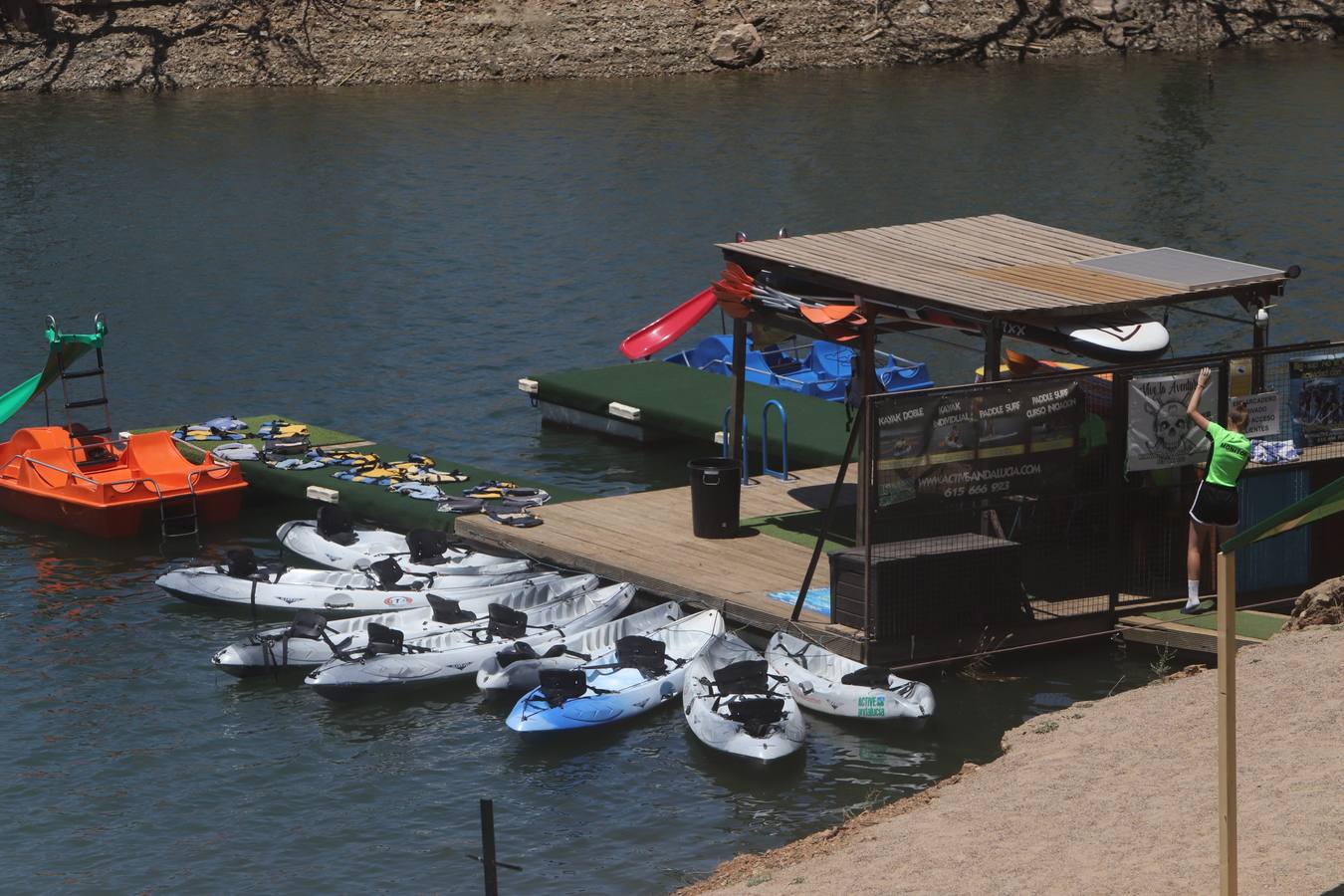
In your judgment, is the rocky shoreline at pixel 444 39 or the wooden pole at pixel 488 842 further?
the rocky shoreline at pixel 444 39

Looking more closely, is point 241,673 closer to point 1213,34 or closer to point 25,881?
point 25,881

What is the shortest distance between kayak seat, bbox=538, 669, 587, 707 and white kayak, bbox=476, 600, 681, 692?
0.49 m

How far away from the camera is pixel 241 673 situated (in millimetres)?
20812

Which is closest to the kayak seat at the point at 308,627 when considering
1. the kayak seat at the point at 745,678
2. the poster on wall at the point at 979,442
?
the kayak seat at the point at 745,678

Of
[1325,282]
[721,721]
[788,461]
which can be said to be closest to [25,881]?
[721,721]

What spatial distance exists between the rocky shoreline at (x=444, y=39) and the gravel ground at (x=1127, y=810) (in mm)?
59420

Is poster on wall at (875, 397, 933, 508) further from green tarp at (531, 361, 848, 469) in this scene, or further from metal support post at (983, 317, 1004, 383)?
green tarp at (531, 361, 848, 469)

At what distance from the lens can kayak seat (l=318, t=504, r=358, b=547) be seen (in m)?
24.5

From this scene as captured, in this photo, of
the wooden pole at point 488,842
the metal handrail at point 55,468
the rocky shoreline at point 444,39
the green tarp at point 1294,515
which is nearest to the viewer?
the green tarp at point 1294,515

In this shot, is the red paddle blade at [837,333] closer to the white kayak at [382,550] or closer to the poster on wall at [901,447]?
the poster on wall at [901,447]

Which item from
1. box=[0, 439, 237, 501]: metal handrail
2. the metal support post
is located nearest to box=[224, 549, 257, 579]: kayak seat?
box=[0, 439, 237, 501]: metal handrail

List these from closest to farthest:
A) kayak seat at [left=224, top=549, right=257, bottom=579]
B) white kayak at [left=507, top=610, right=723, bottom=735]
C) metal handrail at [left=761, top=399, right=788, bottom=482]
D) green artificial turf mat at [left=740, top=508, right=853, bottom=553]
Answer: white kayak at [left=507, top=610, right=723, bottom=735]
green artificial turf mat at [left=740, top=508, right=853, bottom=553]
kayak seat at [left=224, top=549, right=257, bottom=579]
metal handrail at [left=761, top=399, right=788, bottom=482]

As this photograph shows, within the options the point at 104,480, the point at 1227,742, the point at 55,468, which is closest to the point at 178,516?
the point at 104,480

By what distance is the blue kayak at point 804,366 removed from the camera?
1233 inches
